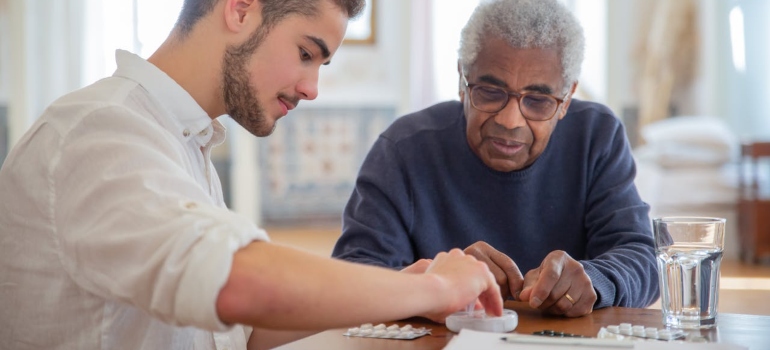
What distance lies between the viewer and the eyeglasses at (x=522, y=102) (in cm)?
189

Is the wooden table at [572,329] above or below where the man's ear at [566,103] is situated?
below

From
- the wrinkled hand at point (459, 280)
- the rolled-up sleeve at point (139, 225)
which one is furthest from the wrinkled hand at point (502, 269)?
the rolled-up sleeve at point (139, 225)

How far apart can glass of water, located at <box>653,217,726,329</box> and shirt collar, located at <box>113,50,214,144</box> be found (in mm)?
690

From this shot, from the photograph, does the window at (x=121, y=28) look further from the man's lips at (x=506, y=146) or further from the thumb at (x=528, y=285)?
the thumb at (x=528, y=285)

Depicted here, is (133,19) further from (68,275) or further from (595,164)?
(68,275)

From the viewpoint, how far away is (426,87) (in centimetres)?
734

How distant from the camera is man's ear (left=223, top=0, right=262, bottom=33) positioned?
1.31 meters

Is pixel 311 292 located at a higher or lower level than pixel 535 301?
higher

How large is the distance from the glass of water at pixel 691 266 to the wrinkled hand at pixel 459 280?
0.94 feet

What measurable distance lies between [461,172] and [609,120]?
367 mm

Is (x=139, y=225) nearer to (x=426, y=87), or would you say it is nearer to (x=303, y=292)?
(x=303, y=292)

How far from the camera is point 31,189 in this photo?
1.12m

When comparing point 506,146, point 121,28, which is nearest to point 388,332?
point 506,146

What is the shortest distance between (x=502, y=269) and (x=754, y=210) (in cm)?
443
